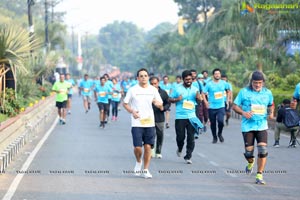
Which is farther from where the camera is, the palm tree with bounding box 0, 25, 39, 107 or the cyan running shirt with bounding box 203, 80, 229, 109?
the palm tree with bounding box 0, 25, 39, 107

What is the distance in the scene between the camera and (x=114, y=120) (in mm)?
29312

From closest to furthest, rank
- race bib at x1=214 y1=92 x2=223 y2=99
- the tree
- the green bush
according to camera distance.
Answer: race bib at x1=214 y1=92 x2=223 y2=99 < the green bush < the tree

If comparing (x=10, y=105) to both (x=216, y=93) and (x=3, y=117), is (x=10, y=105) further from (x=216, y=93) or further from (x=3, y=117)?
(x=216, y=93)

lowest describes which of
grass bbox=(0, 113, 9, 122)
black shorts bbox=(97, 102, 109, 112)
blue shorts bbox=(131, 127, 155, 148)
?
black shorts bbox=(97, 102, 109, 112)

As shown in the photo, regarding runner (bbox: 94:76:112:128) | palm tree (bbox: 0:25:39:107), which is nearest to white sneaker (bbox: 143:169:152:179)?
palm tree (bbox: 0:25:39:107)

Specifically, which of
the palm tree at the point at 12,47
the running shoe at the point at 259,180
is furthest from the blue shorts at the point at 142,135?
the palm tree at the point at 12,47

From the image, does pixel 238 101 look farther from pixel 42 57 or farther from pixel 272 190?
pixel 42 57

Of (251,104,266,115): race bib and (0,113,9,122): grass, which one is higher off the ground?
(251,104,266,115): race bib

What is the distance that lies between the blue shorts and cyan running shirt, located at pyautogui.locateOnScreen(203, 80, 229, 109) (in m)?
6.78

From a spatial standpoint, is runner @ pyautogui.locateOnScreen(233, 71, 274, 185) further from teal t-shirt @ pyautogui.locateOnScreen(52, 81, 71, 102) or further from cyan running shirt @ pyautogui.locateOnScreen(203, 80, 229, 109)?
teal t-shirt @ pyautogui.locateOnScreen(52, 81, 71, 102)

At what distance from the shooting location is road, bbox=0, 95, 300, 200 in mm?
10938

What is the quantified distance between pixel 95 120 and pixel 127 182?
17626 millimetres

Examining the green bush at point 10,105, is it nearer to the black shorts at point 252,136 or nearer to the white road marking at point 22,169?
the white road marking at point 22,169

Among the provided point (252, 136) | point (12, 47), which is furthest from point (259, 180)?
point (12, 47)
